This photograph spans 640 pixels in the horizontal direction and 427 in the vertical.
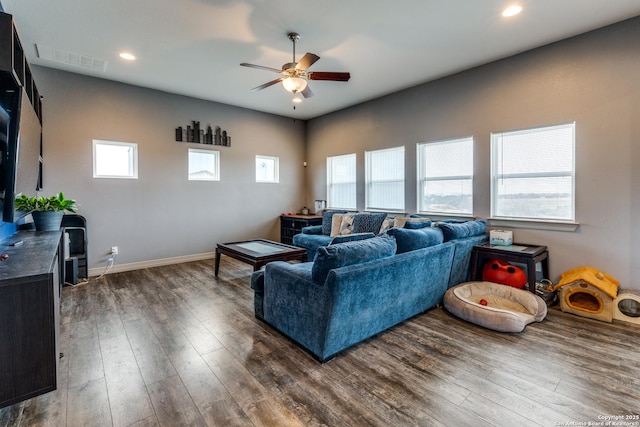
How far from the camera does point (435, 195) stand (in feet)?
15.8

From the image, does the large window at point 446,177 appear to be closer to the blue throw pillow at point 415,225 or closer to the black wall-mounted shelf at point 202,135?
the blue throw pillow at point 415,225

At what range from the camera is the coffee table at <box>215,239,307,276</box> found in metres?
3.76

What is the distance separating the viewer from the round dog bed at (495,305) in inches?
108

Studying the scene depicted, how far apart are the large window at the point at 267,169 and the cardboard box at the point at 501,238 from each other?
4424mm

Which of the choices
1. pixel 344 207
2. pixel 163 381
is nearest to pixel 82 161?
pixel 163 381

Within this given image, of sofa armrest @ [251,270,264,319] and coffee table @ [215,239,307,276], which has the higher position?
coffee table @ [215,239,307,276]

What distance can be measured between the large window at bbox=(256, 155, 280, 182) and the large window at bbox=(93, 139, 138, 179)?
229 cm

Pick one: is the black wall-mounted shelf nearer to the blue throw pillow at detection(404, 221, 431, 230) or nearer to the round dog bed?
the blue throw pillow at detection(404, 221, 431, 230)

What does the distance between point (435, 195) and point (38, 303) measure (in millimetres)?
4698

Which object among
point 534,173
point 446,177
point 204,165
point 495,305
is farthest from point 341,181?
point 495,305

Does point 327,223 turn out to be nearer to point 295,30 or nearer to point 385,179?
point 385,179

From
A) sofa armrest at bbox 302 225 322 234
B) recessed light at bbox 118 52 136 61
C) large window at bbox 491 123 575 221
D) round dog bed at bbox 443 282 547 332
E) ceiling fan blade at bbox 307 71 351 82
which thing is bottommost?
round dog bed at bbox 443 282 547 332

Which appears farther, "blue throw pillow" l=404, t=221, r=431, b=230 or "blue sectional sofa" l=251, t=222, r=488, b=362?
"blue throw pillow" l=404, t=221, r=431, b=230

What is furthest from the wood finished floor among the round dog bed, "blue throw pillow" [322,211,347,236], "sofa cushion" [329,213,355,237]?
"blue throw pillow" [322,211,347,236]
